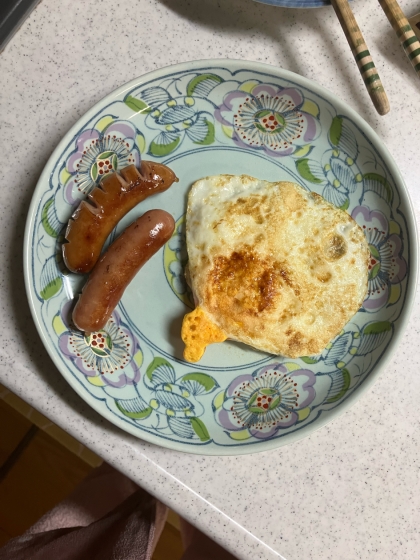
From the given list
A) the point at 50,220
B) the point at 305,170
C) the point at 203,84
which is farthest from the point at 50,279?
the point at 305,170

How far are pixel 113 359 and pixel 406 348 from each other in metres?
0.92

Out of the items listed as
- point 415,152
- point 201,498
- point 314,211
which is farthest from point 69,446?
point 415,152

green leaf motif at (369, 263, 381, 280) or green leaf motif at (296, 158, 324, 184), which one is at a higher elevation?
green leaf motif at (296, 158, 324, 184)

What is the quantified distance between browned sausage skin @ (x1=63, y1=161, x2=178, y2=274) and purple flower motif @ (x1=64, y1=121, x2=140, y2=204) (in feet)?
0.25

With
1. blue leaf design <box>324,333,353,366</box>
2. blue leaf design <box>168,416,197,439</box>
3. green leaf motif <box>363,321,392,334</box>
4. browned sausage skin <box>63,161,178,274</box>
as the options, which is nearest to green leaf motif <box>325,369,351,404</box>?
blue leaf design <box>324,333,353,366</box>

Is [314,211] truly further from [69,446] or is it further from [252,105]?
[69,446]

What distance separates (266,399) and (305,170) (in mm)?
717

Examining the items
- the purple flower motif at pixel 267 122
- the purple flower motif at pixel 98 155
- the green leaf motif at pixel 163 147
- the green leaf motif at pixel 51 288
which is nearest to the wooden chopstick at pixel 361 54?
the purple flower motif at pixel 267 122

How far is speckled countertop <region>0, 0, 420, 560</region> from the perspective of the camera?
1.46m

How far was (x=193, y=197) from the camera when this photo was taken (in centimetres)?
149

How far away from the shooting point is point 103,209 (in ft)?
4.46

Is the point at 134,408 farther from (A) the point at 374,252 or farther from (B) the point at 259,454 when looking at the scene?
(A) the point at 374,252

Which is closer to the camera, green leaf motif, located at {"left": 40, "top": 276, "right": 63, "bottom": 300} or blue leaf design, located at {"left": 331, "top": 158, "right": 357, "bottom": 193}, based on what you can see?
green leaf motif, located at {"left": 40, "top": 276, "right": 63, "bottom": 300}

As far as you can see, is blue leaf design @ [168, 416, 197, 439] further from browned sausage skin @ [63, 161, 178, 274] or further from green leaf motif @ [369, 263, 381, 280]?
green leaf motif @ [369, 263, 381, 280]
